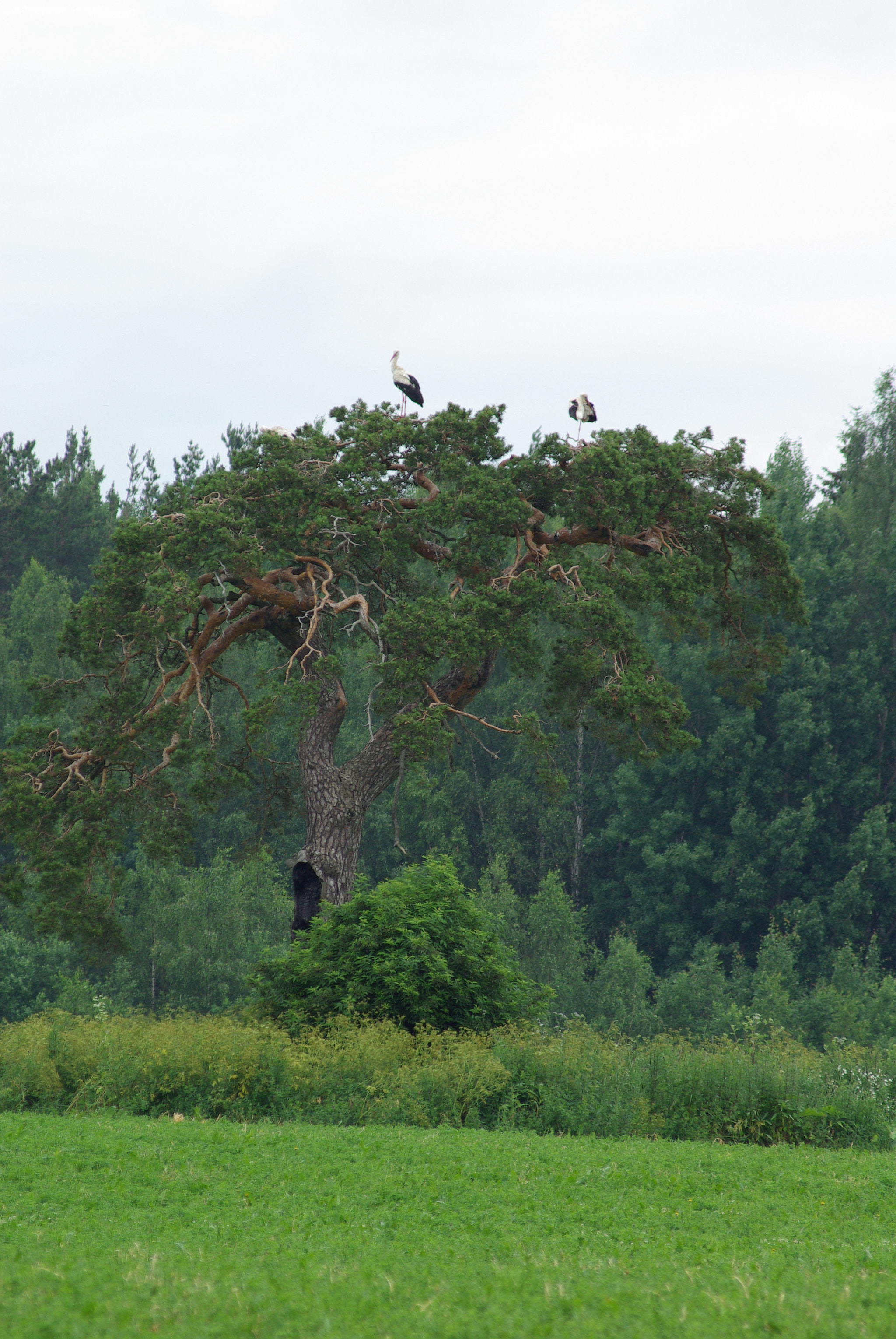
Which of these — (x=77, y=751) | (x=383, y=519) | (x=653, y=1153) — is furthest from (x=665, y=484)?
(x=653, y=1153)

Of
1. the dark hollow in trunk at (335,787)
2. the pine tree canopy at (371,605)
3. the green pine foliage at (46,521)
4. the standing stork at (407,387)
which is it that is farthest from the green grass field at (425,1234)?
the green pine foliage at (46,521)

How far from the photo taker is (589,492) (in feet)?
54.4

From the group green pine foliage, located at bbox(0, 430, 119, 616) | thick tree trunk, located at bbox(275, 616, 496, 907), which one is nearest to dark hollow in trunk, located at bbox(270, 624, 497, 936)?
thick tree trunk, located at bbox(275, 616, 496, 907)

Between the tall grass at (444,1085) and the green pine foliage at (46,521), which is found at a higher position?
the green pine foliage at (46,521)

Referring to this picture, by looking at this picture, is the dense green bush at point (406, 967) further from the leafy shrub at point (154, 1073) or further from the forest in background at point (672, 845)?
the forest in background at point (672, 845)

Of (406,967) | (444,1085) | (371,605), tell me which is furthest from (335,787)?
(444,1085)

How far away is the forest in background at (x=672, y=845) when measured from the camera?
114 ft

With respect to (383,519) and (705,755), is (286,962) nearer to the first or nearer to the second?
(383,519)

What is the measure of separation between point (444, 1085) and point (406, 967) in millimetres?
2500

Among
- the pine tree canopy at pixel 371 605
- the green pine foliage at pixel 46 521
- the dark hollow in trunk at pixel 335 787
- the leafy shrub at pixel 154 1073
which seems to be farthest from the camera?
the green pine foliage at pixel 46 521

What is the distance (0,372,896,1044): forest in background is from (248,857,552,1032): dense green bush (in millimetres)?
18960

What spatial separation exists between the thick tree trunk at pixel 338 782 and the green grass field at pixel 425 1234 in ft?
20.9

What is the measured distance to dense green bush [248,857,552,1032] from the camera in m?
12.7

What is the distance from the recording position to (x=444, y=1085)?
406 inches
